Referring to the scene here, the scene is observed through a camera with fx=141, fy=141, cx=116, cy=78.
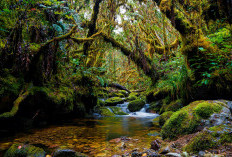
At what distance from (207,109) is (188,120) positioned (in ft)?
1.38

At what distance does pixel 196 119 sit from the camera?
2.61m

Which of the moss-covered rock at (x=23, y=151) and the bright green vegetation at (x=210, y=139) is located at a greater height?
the bright green vegetation at (x=210, y=139)

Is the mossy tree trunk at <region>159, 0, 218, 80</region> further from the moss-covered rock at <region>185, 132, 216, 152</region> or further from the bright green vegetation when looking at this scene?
the moss-covered rock at <region>185, 132, 216, 152</region>

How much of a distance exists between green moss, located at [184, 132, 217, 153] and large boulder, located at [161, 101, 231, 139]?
1.95 feet

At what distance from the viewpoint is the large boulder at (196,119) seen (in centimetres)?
250

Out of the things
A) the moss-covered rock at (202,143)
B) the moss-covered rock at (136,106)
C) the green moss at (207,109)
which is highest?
the green moss at (207,109)

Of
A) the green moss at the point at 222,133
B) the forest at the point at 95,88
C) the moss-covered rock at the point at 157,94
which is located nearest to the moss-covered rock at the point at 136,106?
the moss-covered rock at the point at 157,94

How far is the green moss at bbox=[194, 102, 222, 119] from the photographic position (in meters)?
Answer: 2.62

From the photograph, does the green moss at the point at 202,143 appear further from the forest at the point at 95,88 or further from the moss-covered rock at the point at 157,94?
the moss-covered rock at the point at 157,94

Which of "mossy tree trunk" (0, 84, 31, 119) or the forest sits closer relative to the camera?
the forest

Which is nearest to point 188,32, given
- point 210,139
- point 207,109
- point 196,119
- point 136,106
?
point 207,109

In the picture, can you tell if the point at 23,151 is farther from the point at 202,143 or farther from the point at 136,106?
the point at 136,106

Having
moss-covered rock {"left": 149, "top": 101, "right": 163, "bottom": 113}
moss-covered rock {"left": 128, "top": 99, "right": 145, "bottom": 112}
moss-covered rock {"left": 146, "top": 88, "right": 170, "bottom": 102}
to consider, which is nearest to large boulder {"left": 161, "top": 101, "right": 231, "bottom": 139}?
moss-covered rock {"left": 146, "top": 88, "right": 170, "bottom": 102}

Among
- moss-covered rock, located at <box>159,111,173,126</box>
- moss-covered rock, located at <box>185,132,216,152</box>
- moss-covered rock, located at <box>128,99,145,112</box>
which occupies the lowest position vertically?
moss-covered rock, located at <box>128,99,145,112</box>
